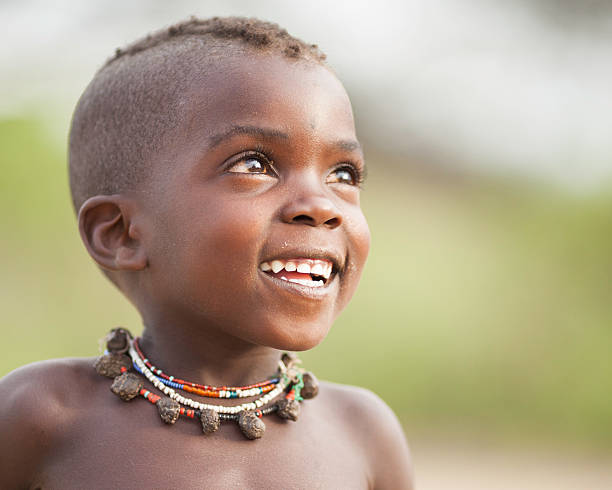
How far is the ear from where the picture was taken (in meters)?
1.87

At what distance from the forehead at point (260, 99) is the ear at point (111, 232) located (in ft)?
1.01

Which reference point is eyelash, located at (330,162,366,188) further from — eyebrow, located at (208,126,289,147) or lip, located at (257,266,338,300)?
lip, located at (257,266,338,300)

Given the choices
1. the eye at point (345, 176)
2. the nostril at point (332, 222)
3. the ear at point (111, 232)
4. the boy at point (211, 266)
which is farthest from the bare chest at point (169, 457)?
the eye at point (345, 176)

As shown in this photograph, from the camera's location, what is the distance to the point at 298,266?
1.75 meters

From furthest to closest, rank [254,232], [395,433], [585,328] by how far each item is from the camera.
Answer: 1. [585,328]
2. [395,433]
3. [254,232]

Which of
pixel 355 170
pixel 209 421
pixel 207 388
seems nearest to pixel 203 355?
pixel 207 388

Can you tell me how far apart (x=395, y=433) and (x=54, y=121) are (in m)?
4.83

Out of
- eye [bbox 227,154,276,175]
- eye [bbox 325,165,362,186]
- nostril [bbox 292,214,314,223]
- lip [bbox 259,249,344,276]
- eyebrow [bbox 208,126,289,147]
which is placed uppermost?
eyebrow [bbox 208,126,289,147]

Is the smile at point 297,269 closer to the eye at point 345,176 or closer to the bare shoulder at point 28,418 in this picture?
the eye at point 345,176

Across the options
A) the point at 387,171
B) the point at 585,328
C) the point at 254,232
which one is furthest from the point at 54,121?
the point at 585,328

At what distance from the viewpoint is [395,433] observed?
7.04ft

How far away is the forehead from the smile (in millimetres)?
318

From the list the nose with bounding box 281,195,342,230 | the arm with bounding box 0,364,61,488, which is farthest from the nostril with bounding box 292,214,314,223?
the arm with bounding box 0,364,61,488

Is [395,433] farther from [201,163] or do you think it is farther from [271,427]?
[201,163]
